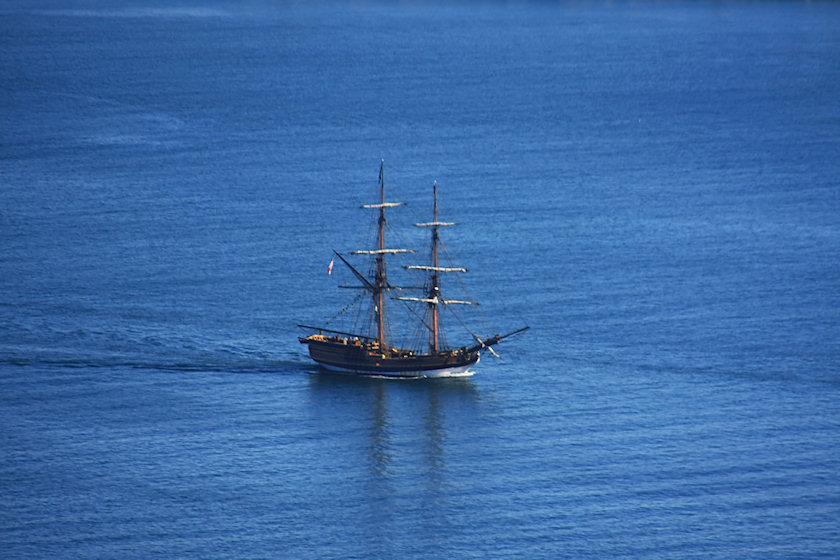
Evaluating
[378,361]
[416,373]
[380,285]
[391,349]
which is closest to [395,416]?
[416,373]

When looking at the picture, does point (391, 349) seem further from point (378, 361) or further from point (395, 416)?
point (395, 416)

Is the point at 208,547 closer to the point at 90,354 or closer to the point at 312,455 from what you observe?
the point at 312,455

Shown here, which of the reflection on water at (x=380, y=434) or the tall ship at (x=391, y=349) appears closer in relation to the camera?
the reflection on water at (x=380, y=434)

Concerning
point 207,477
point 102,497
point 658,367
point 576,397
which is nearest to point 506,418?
point 576,397

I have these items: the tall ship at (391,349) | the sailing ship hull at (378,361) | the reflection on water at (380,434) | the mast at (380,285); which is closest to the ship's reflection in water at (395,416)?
the reflection on water at (380,434)

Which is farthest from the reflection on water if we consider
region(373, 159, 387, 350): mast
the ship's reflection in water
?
region(373, 159, 387, 350): mast

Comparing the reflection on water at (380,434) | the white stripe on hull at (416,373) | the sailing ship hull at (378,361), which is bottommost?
the reflection on water at (380,434)

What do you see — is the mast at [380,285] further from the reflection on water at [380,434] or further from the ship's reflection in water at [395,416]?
the reflection on water at [380,434]

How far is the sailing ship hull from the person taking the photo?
18125cm

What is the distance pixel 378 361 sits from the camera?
598ft

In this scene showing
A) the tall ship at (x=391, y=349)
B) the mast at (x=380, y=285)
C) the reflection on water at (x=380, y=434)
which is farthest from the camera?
the mast at (x=380, y=285)

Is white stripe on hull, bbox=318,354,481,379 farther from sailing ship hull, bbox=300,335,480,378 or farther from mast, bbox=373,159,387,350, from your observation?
mast, bbox=373,159,387,350

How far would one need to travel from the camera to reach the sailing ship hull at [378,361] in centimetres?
18125

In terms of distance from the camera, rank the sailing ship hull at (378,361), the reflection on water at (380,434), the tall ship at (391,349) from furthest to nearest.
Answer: the sailing ship hull at (378,361) < the tall ship at (391,349) < the reflection on water at (380,434)
